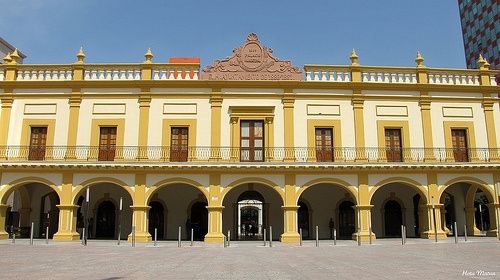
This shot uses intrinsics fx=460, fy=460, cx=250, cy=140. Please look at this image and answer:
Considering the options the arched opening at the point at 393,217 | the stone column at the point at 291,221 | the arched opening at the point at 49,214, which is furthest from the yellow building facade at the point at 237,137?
the arched opening at the point at 393,217

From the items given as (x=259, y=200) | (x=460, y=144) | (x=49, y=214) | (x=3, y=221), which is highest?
(x=460, y=144)

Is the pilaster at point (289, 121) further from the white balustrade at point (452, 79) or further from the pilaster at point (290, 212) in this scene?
the white balustrade at point (452, 79)

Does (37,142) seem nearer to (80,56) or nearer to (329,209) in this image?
(80,56)

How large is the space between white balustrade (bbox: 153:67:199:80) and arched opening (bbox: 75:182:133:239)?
6.15m

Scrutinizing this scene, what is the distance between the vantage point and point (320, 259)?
41.5ft

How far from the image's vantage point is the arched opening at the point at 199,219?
24.5 m

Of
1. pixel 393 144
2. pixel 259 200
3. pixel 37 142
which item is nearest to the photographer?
pixel 37 142

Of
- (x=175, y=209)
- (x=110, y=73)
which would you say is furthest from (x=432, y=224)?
(x=110, y=73)

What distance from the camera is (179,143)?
22.7 meters

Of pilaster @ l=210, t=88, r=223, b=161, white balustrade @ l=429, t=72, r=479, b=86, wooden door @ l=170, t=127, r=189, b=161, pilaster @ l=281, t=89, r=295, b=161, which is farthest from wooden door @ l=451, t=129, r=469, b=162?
wooden door @ l=170, t=127, r=189, b=161

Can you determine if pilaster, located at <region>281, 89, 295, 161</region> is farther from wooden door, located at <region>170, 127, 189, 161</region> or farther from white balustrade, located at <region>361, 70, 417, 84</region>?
wooden door, located at <region>170, 127, 189, 161</region>

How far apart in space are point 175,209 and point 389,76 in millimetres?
13147

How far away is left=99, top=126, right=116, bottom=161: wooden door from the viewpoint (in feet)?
73.9

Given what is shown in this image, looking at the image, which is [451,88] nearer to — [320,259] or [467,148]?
[467,148]
